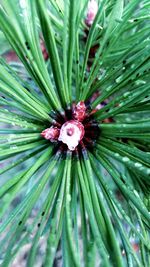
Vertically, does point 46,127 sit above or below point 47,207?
above

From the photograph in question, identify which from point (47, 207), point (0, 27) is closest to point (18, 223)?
point (47, 207)

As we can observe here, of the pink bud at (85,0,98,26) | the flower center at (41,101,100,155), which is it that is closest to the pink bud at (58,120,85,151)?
the flower center at (41,101,100,155)

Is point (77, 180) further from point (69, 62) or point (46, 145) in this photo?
point (69, 62)

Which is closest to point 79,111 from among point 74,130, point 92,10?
point 74,130

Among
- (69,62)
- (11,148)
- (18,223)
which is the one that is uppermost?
(69,62)

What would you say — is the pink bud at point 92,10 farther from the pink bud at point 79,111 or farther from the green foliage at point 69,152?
the pink bud at point 79,111

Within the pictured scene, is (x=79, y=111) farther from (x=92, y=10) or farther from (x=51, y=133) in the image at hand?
(x=92, y=10)

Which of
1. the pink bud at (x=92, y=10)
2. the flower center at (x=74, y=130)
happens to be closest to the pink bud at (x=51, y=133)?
the flower center at (x=74, y=130)
